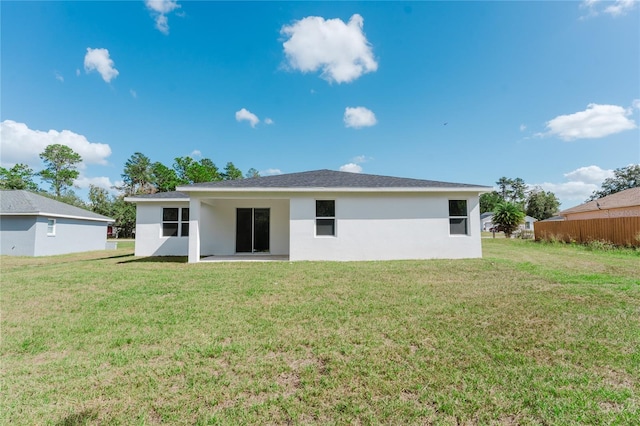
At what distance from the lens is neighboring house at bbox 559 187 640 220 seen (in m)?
18.2

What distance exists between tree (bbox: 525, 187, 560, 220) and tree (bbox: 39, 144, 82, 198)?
81.1 metres

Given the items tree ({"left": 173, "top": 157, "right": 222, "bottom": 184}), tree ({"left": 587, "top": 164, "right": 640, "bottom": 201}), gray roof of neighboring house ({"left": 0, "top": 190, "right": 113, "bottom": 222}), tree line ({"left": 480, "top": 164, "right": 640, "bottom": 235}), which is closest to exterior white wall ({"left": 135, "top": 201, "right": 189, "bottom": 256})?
gray roof of neighboring house ({"left": 0, "top": 190, "right": 113, "bottom": 222})

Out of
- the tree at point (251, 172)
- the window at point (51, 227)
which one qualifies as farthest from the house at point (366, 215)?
the tree at point (251, 172)

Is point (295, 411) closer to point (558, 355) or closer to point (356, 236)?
point (558, 355)

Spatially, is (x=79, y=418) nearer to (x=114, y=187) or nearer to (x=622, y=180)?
(x=114, y=187)

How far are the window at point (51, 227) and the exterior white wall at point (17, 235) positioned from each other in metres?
0.90

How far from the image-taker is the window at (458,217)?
35.8 feet

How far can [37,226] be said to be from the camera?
15680 mm

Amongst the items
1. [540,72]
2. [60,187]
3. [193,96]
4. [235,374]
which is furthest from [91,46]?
[60,187]

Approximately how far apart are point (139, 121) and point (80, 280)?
18602mm

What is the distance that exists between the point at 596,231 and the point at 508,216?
10.3 meters

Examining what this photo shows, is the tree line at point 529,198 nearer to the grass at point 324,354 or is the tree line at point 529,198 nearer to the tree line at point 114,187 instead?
the grass at point 324,354

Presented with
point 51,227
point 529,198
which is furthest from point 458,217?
point 529,198

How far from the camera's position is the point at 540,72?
1233 cm
